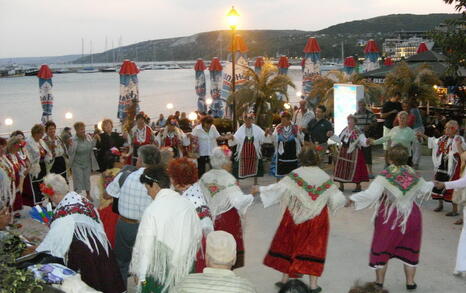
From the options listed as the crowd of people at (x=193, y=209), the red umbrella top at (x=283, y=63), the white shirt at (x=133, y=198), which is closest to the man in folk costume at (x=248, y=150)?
the crowd of people at (x=193, y=209)

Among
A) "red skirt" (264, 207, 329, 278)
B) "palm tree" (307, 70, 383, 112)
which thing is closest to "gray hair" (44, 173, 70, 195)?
"red skirt" (264, 207, 329, 278)

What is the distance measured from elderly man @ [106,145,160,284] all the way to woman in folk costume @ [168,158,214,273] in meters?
0.35

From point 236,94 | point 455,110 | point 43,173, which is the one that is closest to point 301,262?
point 43,173

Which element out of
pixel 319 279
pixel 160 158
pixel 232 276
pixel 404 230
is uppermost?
pixel 160 158

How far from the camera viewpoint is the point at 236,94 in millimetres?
16281

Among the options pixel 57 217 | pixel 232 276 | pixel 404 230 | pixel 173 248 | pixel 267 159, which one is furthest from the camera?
pixel 267 159

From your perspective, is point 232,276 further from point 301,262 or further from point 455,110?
point 455,110

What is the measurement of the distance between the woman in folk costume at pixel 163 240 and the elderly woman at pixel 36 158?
6175 mm

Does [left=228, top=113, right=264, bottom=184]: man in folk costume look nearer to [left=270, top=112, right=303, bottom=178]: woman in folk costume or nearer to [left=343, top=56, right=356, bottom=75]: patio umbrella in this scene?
[left=270, top=112, right=303, bottom=178]: woman in folk costume

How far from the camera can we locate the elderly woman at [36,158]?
406 inches

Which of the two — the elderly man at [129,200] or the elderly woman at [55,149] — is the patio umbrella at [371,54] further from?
the elderly man at [129,200]

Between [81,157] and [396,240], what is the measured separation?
6.24m

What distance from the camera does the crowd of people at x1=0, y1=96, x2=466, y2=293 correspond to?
4500 millimetres

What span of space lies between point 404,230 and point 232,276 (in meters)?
3.17
